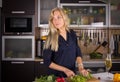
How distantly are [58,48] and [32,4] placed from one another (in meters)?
2.22

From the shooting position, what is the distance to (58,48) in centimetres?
267

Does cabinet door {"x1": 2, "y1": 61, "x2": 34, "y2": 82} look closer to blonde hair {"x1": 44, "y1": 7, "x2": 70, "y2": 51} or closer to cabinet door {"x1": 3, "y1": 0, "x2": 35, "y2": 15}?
cabinet door {"x1": 3, "y1": 0, "x2": 35, "y2": 15}

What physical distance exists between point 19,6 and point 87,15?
131cm

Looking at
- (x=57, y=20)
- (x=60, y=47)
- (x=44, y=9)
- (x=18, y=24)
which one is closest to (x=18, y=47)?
(x=18, y=24)

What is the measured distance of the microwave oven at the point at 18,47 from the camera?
4.69 metres

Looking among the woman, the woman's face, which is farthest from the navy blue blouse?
the woman's face

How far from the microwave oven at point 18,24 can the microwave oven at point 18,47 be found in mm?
106

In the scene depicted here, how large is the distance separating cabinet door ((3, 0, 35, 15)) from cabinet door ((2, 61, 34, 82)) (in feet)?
2.94

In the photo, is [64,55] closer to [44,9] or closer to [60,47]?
[60,47]

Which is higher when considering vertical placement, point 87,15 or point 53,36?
point 87,15

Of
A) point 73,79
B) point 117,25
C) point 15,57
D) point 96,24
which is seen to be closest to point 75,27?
point 96,24

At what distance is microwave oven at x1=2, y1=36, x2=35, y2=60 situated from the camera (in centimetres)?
469

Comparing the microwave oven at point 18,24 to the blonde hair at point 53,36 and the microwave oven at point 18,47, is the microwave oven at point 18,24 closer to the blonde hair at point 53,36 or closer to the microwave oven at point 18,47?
the microwave oven at point 18,47

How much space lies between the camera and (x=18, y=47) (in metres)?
4.79
